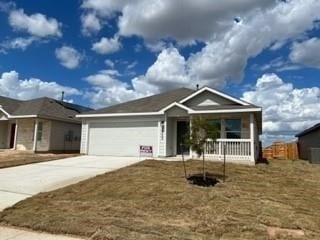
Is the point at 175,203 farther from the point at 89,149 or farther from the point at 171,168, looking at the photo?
the point at 89,149

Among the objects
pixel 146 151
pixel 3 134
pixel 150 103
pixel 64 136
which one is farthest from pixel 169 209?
pixel 3 134

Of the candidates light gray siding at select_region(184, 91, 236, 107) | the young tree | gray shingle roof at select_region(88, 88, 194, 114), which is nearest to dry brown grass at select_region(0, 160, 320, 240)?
the young tree

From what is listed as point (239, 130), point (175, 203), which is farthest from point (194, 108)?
point (175, 203)

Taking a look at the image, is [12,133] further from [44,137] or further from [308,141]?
[308,141]

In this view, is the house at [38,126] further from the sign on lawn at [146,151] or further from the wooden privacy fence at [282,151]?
the wooden privacy fence at [282,151]

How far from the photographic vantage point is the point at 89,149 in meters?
21.4

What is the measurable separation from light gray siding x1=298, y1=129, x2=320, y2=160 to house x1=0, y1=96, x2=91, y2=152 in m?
19.8

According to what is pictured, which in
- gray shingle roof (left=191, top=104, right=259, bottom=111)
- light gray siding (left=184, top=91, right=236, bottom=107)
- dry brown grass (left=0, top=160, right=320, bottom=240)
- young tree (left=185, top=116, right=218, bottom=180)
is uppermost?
light gray siding (left=184, top=91, right=236, bottom=107)

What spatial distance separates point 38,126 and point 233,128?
15286mm

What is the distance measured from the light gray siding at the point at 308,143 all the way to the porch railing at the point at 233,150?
10.5 m

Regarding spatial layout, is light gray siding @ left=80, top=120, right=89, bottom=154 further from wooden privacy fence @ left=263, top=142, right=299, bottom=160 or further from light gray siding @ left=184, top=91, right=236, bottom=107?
wooden privacy fence @ left=263, top=142, right=299, bottom=160

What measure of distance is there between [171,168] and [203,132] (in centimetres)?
332

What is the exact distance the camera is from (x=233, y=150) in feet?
55.6

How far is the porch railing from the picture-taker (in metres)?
16.6
